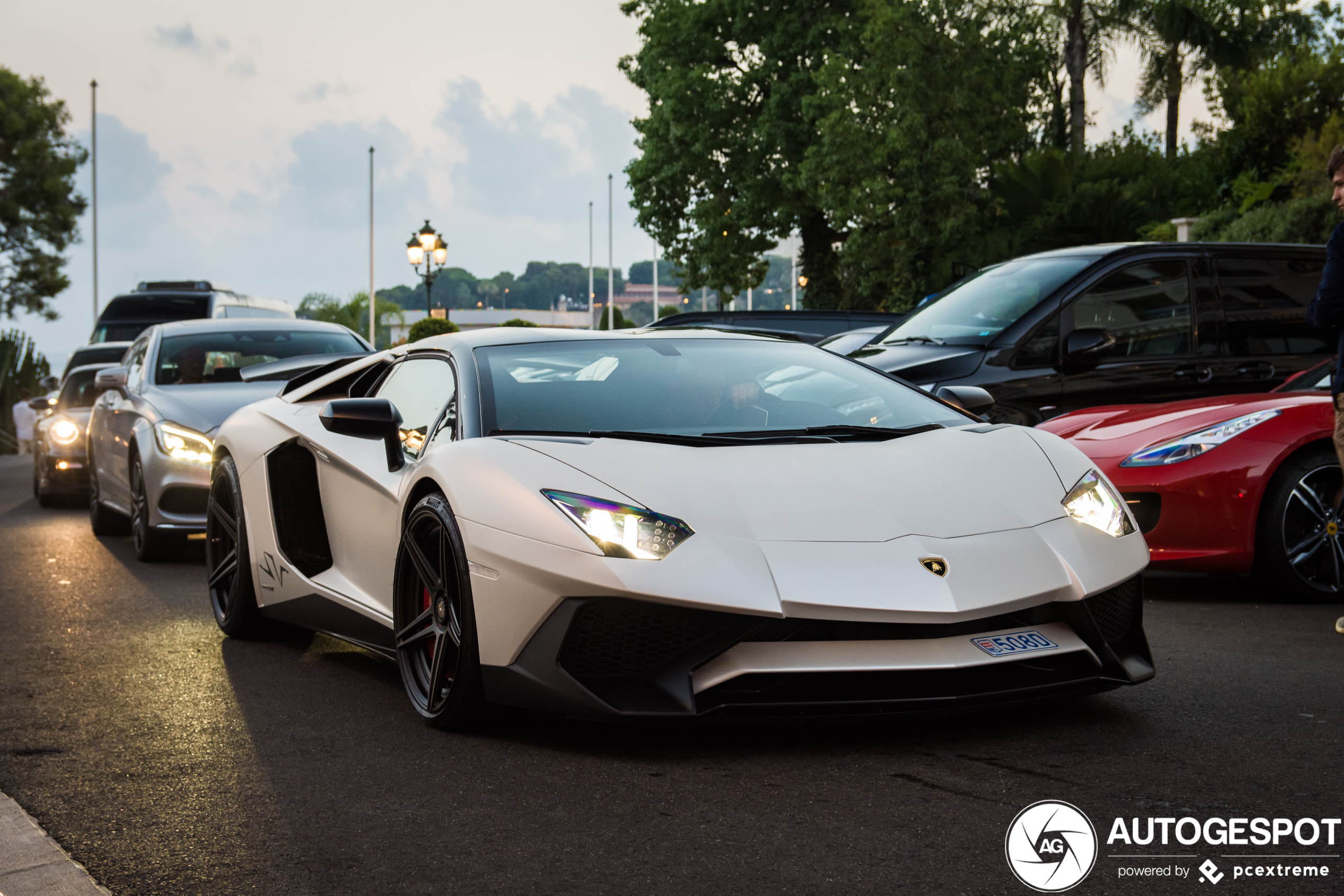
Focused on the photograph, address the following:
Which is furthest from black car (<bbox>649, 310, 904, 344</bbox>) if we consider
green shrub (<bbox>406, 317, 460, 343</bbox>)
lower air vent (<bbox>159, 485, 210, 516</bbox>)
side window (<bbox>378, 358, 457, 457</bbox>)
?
green shrub (<bbox>406, 317, 460, 343</bbox>)

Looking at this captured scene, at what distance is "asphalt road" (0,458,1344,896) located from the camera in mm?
2914

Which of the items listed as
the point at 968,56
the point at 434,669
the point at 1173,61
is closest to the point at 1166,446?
the point at 434,669

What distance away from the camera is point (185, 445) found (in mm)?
8680

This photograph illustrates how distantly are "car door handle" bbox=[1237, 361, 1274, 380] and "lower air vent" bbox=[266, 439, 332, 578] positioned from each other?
19.2ft

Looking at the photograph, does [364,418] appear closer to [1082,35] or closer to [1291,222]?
[1291,222]

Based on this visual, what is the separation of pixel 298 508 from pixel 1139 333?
542 cm

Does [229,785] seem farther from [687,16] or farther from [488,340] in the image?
[687,16]

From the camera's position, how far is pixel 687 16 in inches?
1551

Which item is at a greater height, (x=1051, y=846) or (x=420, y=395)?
(x=420, y=395)

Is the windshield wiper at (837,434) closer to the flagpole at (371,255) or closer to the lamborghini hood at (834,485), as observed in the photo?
the lamborghini hood at (834,485)

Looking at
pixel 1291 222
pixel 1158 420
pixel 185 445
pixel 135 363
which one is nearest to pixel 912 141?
pixel 1291 222

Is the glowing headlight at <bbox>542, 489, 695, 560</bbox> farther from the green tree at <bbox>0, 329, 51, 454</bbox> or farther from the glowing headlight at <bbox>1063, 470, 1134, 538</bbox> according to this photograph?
the green tree at <bbox>0, 329, 51, 454</bbox>

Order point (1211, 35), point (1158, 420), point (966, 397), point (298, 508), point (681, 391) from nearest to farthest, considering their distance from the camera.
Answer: point (681, 391)
point (966, 397)
point (298, 508)
point (1158, 420)
point (1211, 35)

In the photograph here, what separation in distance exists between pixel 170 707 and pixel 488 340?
1.62m
